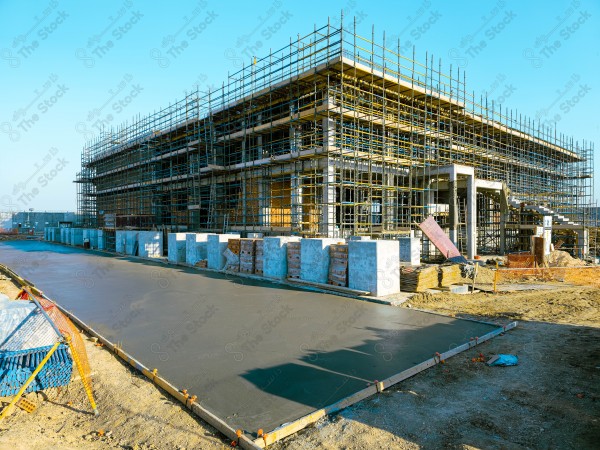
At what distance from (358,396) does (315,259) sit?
754 centimetres

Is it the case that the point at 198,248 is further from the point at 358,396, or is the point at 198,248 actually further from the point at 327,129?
the point at 358,396

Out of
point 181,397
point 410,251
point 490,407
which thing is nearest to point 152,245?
point 410,251

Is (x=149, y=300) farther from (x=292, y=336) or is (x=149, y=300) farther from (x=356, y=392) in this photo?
(x=356, y=392)

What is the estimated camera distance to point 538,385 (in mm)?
5191

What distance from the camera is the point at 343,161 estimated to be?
696 inches

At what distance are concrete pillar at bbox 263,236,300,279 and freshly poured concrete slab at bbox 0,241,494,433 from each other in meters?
1.10

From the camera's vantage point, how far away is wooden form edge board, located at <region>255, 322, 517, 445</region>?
3936 mm

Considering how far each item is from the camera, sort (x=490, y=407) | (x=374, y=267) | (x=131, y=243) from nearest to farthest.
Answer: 1. (x=490, y=407)
2. (x=374, y=267)
3. (x=131, y=243)

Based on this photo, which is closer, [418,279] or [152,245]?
[418,279]

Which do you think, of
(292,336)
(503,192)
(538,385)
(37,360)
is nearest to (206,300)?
(292,336)

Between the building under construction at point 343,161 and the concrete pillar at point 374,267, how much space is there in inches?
226

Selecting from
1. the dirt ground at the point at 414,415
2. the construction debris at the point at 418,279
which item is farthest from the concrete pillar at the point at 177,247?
the dirt ground at the point at 414,415

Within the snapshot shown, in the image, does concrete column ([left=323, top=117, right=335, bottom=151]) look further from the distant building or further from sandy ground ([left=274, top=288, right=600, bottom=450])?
the distant building

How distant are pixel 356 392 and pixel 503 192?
21.6 meters
